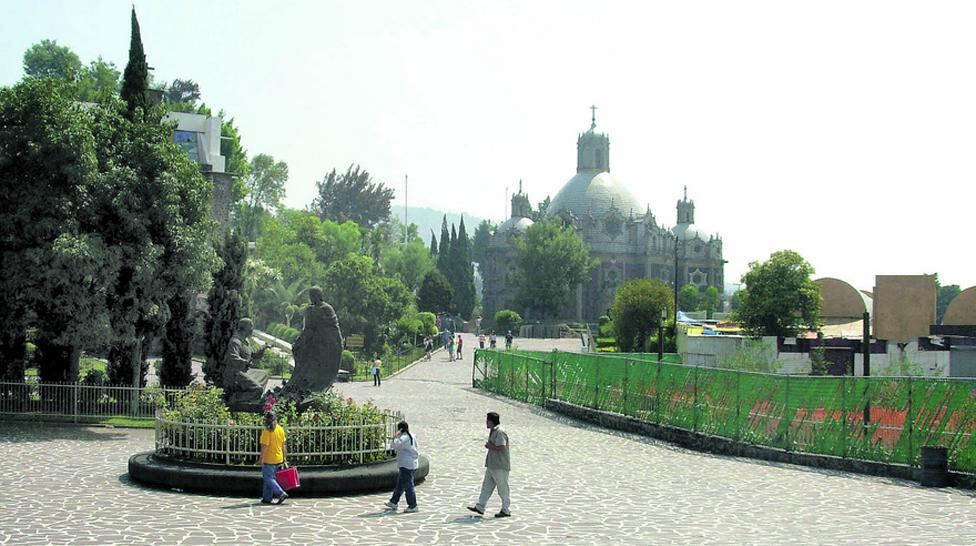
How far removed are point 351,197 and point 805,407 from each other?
111 metres

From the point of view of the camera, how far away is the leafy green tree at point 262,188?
9625 cm

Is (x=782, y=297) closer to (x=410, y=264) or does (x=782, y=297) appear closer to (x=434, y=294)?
(x=434, y=294)

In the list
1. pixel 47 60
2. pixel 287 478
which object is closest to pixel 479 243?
pixel 47 60

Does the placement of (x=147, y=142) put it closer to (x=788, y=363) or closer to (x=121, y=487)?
(x=121, y=487)

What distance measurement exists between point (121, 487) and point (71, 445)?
6.22m

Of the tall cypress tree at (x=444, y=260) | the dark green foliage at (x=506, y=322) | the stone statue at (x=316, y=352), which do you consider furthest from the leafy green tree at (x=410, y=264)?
the stone statue at (x=316, y=352)

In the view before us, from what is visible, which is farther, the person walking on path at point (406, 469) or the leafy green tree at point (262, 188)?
the leafy green tree at point (262, 188)

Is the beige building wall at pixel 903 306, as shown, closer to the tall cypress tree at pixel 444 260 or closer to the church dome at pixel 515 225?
the tall cypress tree at pixel 444 260

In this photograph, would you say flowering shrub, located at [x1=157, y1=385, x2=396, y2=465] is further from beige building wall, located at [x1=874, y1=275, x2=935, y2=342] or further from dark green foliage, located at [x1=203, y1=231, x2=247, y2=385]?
beige building wall, located at [x1=874, y1=275, x2=935, y2=342]

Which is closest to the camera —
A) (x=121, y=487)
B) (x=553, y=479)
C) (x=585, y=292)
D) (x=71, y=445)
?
(x=121, y=487)

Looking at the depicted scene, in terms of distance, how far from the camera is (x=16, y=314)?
24719mm

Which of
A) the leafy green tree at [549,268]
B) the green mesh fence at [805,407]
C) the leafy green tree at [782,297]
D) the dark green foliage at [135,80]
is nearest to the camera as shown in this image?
the green mesh fence at [805,407]

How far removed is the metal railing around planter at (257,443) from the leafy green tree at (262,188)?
81.1 m

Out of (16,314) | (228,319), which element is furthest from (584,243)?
(16,314)
